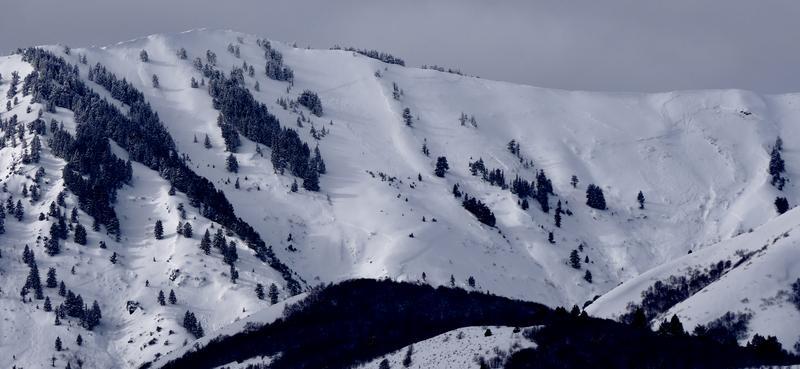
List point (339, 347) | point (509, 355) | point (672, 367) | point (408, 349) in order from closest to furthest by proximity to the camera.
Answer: point (672, 367) < point (509, 355) < point (408, 349) < point (339, 347)

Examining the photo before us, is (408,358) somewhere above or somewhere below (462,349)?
below

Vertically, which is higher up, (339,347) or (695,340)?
(695,340)

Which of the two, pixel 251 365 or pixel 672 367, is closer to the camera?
pixel 672 367

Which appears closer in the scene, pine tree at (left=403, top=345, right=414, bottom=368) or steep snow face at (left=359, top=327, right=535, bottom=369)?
steep snow face at (left=359, top=327, right=535, bottom=369)

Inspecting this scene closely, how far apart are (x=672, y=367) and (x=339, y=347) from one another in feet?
209

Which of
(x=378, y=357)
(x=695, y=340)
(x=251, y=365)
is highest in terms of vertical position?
(x=695, y=340)

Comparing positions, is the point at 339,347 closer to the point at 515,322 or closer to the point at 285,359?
the point at 285,359

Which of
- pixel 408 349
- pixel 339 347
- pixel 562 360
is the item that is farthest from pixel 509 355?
pixel 339 347

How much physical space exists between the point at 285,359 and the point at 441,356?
39900mm

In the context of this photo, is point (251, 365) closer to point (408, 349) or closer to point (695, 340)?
point (408, 349)

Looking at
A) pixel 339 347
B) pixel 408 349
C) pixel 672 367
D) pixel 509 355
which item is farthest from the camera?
→ pixel 339 347

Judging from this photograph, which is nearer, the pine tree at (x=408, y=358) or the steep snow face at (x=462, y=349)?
the steep snow face at (x=462, y=349)

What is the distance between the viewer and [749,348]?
165125mm

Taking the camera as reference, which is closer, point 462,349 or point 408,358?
point 462,349
